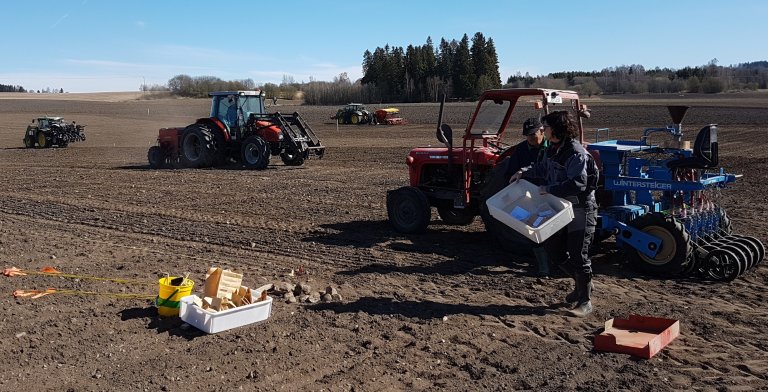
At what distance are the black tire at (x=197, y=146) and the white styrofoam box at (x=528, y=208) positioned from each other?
1391 centimetres

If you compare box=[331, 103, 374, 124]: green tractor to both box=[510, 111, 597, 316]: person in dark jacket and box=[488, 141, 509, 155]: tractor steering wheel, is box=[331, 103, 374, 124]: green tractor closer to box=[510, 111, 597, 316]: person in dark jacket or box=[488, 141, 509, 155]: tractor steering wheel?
box=[488, 141, 509, 155]: tractor steering wheel

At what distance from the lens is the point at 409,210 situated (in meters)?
9.20

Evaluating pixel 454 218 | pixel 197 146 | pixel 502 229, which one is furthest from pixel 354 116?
pixel 502 229

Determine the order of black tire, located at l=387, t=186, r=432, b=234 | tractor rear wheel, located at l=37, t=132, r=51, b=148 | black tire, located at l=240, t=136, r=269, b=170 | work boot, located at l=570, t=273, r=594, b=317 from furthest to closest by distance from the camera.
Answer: tractor rear wheel, located at l=37, t=132, r=51, b=148 → black tire, located at l=240, t=136, r=269, b=170 → black tire, located at l=387, t=186, r=432, b=234 → work boot, located at l=570, t=273, r=594, b=317

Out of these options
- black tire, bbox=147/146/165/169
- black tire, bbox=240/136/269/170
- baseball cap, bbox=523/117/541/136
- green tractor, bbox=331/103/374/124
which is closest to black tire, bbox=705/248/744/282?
baseball cap, bbox=523/117/541/136

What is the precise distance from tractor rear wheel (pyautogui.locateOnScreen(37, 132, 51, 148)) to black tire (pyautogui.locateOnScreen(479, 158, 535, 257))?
83.3ft

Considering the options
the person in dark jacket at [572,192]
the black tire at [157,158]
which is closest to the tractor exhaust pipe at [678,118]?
the person in dark jacket at [572,192]

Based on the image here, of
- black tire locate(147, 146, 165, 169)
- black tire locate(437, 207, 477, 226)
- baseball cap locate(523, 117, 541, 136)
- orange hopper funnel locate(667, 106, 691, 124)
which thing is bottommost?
black tire locate(437, 207, 477, 226)

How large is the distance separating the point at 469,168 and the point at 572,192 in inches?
121

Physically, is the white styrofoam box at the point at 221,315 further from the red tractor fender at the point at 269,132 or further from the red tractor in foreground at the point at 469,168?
the red tractor fender at the point at 269,132

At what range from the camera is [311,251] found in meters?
8.43

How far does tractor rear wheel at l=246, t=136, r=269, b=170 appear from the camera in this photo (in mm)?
18125

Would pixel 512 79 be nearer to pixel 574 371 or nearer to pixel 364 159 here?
pixel 364 159

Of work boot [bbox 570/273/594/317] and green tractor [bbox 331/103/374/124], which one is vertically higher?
green tractor [bbox 331/103/374/124]
